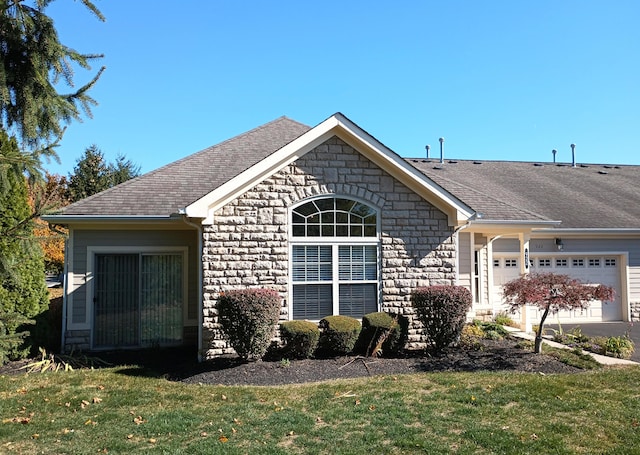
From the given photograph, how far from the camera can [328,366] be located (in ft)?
27.7

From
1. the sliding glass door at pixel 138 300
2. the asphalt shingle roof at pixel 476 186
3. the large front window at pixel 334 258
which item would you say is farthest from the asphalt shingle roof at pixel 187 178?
the large front window at pixel 334 258

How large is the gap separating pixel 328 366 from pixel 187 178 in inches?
254

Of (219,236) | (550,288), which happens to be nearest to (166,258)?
(219,236)

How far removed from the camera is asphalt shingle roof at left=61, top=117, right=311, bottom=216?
423 inches

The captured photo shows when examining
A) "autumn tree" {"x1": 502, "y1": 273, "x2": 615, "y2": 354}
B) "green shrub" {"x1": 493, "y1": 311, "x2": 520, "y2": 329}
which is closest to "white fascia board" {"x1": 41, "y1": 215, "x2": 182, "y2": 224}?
"autumn tree" {"x1": 502, "y1": 273, "x2": 615, "y2": 354}

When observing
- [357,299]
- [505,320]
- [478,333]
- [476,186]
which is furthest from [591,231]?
[357,299]

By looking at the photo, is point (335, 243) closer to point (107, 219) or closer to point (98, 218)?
point (107, 219)

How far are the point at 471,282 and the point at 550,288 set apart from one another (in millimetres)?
3018

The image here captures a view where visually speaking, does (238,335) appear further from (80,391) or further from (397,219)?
(397,219)

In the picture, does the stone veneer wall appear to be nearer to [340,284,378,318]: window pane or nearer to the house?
the house

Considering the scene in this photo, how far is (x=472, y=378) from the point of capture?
7.63 metres

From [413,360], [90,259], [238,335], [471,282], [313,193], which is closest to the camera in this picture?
[238,335]

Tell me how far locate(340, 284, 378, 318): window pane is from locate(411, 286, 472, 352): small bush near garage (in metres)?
0.93

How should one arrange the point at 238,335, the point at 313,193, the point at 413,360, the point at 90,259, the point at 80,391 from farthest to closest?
1. the point at 90,259
2. the point at 313,193
3. the point at 413,360
4. the point at 238,335
5. the point at 80,391
